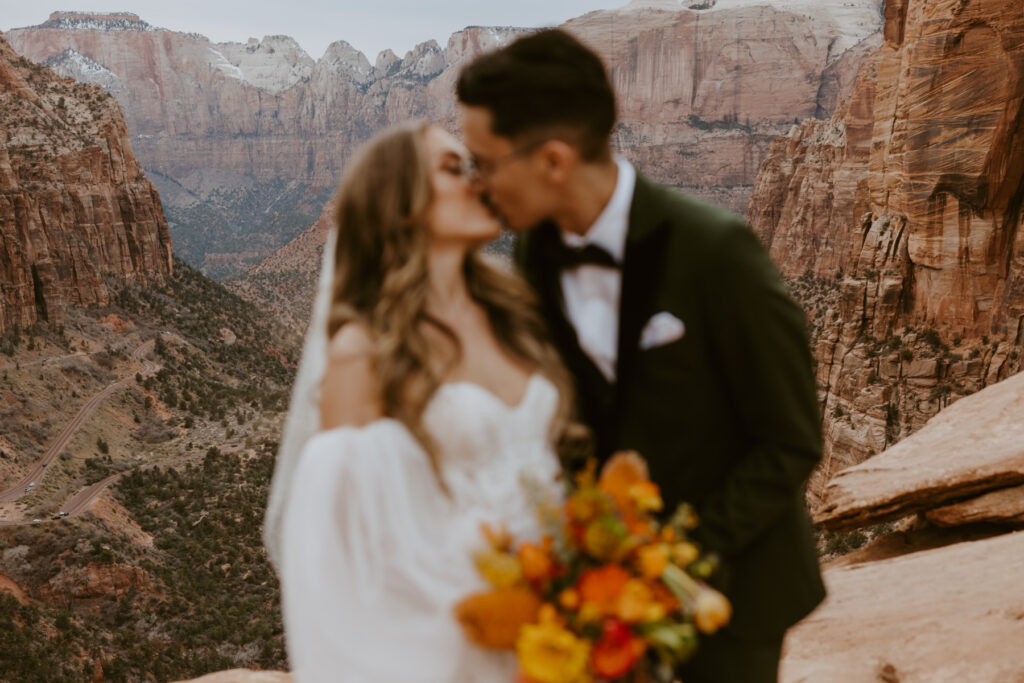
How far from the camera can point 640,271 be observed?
7.13ft

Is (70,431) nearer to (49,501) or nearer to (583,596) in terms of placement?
(49,501)

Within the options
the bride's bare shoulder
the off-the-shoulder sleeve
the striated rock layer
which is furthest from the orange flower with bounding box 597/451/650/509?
the striated rock layer

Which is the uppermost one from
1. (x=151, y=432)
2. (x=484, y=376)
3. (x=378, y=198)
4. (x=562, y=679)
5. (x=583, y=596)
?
(x=378, y=198)

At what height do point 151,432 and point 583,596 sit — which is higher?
point 583,596

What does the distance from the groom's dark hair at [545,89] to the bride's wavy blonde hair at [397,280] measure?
27 centimetres

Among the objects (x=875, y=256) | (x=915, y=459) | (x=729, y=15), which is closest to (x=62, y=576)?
(x=915, y=459)

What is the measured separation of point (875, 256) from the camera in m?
24.8

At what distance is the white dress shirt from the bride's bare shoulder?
67 cm

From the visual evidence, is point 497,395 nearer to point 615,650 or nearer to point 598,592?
point 598,592

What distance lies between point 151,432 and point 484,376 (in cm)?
3722

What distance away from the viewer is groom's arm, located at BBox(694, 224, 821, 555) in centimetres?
208

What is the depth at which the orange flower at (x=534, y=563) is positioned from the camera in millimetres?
1875

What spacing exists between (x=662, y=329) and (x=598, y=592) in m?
0.75

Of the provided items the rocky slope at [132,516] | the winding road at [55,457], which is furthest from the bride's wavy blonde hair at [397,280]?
the winding road at [55,457]
